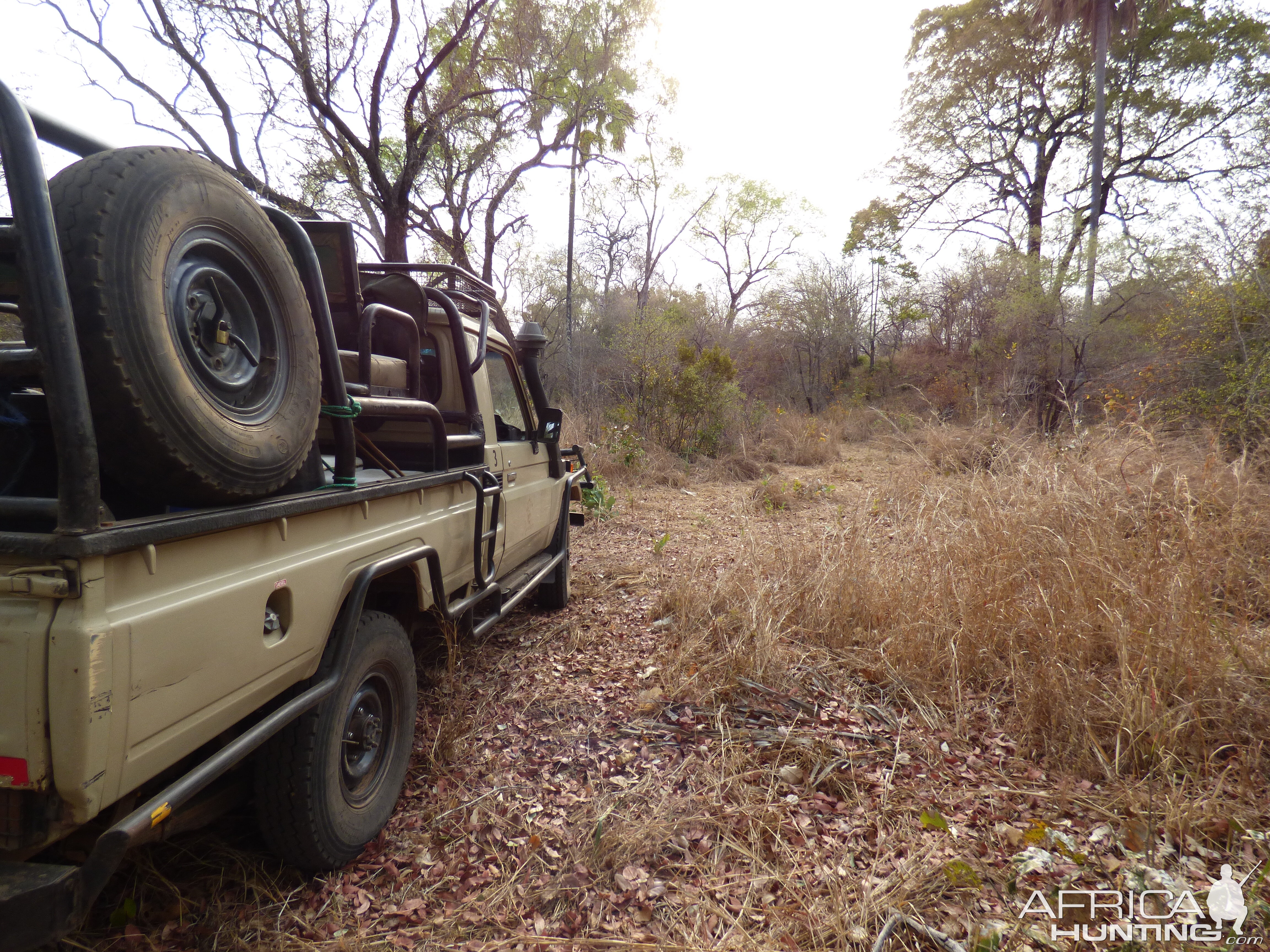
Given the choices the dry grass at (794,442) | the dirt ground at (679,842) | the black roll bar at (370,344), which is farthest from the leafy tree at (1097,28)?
the black roll bar at (370,344)

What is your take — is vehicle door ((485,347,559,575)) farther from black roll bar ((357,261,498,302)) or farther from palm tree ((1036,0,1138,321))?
palm tree ((1036,0,1138,321))

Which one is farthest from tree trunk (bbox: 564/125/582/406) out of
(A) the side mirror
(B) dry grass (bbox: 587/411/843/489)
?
(A) the side mirror

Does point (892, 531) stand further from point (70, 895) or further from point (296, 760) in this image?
point (70, 895)

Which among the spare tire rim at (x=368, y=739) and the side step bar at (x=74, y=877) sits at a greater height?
the side step bar at (x=74, y=877)

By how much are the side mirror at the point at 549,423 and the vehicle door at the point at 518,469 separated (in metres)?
0.06

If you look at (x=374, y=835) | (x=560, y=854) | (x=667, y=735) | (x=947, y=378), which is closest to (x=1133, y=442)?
(x=667, y=735)

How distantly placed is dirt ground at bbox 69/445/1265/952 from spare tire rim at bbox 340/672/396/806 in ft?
0.88

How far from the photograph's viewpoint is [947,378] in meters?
15.5

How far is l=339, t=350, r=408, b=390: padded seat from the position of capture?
2.82 meters

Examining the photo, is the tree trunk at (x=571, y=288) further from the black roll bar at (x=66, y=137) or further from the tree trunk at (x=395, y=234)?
the black roll bar at (x=66, y=137)

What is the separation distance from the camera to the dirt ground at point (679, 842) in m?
2.03

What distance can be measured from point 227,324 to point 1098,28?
17.6 metres

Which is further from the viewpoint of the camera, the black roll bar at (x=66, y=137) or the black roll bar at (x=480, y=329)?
the black roll bar at (x=480, y=329)

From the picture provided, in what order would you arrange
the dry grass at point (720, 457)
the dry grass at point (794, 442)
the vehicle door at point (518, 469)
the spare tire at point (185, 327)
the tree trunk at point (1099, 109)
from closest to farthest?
the spare tire at point (185, 327), the vehicle door at point (518, 469), the dry grass at point (720, 457), the dry grass at point (794, 442), the tree trunk at point (1099, 109)
